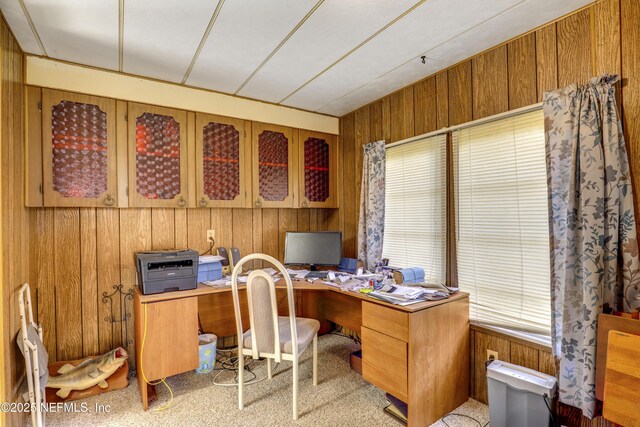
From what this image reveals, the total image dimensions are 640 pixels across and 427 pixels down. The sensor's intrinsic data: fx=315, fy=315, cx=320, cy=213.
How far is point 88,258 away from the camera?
2.52 meters

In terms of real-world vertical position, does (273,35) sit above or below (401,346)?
above

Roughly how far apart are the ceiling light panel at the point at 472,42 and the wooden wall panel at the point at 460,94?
0.07m

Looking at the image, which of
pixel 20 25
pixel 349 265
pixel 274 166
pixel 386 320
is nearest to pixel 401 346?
pixel 386 320

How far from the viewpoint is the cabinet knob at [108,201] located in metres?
2.42

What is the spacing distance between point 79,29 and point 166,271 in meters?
1.63

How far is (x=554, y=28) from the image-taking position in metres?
1.86

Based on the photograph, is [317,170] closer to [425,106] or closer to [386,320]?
[425,106]

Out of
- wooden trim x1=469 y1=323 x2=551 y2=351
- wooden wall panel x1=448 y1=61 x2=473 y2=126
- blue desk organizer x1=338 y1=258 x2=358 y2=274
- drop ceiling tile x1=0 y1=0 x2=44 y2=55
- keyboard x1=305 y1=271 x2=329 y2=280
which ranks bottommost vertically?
wooden trim x1=469 y1=323 x2=551 y2=351

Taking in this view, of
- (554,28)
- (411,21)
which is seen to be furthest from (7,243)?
(554,28)

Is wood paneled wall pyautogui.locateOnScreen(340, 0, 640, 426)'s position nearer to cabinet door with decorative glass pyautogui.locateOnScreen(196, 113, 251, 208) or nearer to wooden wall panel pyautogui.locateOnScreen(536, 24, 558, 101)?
wooden wall panel pyautogui.locateOnScreen(536, 24, 558, 101)

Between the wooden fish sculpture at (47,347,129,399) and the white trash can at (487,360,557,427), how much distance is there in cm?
257

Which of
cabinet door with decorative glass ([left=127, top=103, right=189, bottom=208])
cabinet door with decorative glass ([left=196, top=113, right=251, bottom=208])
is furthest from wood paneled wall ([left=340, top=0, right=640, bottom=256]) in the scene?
cabinet door with decorative glass ([left=127, top=103, right=189, bottom=208])

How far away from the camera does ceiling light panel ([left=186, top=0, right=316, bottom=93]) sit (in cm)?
173

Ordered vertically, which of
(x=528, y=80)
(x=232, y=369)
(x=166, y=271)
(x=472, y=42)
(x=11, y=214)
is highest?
(x=472, y=42)
